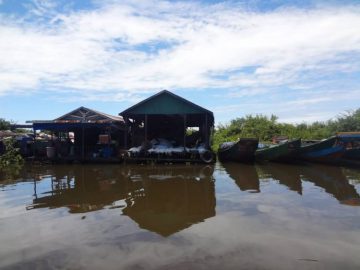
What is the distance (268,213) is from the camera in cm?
662

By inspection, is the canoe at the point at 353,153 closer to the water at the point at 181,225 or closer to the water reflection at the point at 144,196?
the water at the point at 181,225

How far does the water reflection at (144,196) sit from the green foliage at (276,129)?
14683 mm

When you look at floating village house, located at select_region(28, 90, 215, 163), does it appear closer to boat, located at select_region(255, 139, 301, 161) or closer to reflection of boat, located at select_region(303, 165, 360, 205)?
boat, located at select_region(255, 139, 301, 161)

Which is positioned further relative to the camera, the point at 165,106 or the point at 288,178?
the point at 165,106

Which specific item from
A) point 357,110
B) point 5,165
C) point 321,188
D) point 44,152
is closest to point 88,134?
point 44,152

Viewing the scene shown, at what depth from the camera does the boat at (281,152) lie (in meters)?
15.4

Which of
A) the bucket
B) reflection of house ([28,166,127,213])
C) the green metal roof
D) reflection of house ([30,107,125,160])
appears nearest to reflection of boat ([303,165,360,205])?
reflection of house ([28,166,127,213])

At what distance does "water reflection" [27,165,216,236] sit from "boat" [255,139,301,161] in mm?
4552

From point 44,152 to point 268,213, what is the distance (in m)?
17.0

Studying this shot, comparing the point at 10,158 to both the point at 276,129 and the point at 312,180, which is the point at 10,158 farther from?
the point at 276,129

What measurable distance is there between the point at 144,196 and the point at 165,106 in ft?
30.9

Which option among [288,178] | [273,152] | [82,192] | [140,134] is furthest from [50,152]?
[288,178]

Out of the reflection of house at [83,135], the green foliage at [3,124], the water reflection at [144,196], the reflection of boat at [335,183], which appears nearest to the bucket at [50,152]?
the reflection of house at [83,135]

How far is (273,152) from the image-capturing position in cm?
1596
